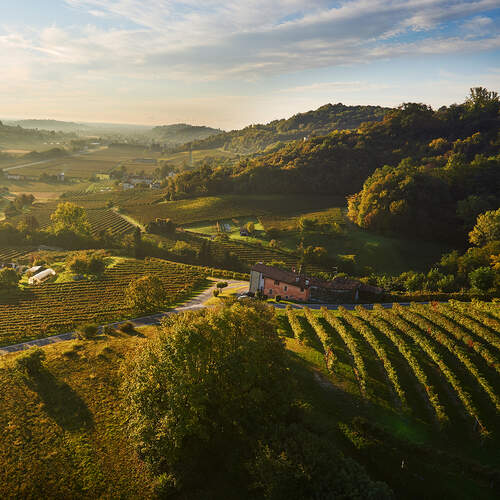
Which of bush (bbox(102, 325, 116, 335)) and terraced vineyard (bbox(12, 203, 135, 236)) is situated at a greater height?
terraced vineyard (bbox(12, 203, 135, 236))

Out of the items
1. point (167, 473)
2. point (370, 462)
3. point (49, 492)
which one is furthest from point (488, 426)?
point (49, 492)

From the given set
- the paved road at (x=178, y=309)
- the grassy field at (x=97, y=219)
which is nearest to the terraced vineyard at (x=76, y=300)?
the paved road at (x=178, y=309)

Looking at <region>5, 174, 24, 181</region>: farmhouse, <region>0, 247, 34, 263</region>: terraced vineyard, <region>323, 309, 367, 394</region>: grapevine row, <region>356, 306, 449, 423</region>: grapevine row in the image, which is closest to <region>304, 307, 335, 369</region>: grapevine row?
<region>323, 309, 367, 394</region>: grapevine row

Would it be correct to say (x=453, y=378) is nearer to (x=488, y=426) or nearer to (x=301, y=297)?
(x=488, y=426)

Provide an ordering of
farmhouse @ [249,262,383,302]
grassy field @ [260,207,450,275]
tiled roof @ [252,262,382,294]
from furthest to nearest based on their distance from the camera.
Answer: grassy field @ [260,207,450,275]
tiled roof @ [252,262,382,294]
farmhouse @ [249,262,383,302]

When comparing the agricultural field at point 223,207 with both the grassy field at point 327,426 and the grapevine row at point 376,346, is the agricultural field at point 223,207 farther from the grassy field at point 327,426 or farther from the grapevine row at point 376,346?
the grassy field at point 327,426

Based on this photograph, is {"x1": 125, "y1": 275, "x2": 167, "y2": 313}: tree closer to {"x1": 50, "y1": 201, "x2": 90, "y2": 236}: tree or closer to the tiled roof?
the tiled roof

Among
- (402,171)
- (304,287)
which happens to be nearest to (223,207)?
(402,171)
